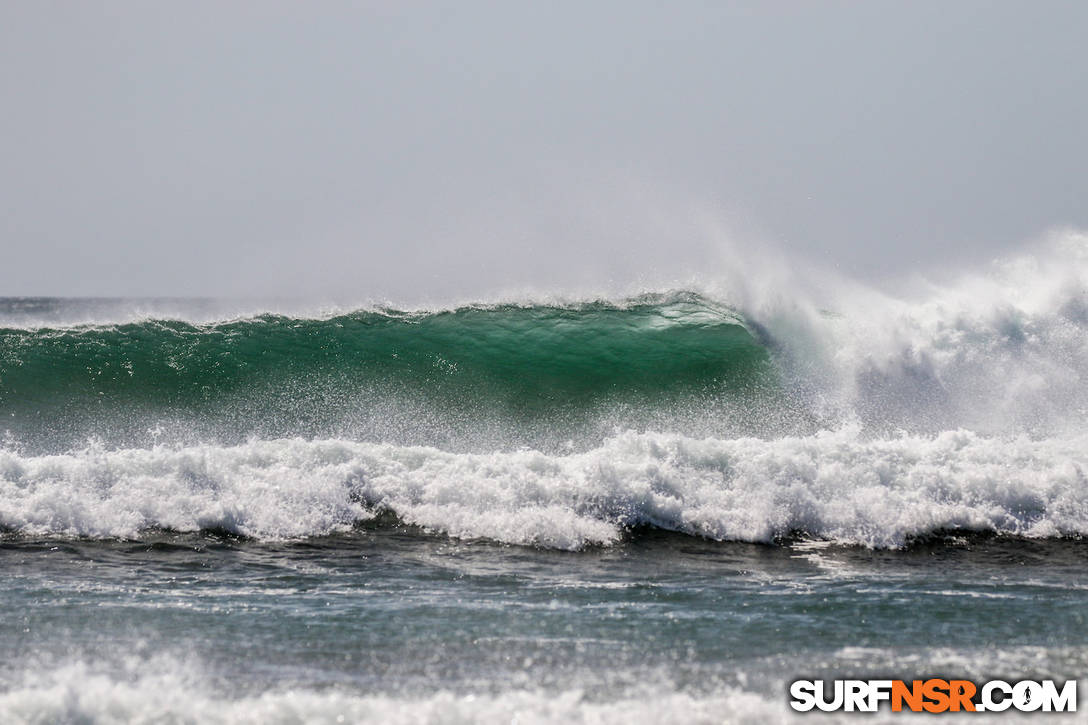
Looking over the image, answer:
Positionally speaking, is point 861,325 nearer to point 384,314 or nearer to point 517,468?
point 517,468

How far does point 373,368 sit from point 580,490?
600cm

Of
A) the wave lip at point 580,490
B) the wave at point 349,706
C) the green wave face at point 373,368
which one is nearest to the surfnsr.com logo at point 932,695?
the wave at point 349,706

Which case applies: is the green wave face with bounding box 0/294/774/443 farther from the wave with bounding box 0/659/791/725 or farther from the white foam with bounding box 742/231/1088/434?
the wave with bounding box 0/659/791/725

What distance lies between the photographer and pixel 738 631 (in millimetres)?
6055

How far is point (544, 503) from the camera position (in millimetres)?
9609

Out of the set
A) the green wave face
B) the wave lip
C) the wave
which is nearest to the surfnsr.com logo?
the wave

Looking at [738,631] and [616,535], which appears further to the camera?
[616,535]

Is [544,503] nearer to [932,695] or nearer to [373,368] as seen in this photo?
[932,695]

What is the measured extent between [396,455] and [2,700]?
6063 millimetres

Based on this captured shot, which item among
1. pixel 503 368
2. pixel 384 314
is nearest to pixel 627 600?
pixel 503 368

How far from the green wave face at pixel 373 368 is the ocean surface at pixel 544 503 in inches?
2.4

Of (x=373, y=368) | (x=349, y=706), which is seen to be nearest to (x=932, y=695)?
(x=349, y=706)

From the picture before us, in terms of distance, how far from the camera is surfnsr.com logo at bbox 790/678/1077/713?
479cm

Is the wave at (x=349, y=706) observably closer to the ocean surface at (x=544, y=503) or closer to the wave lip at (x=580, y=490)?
the ocean surface at (x=544, y=503)
